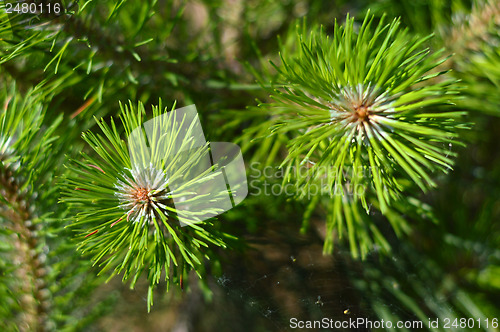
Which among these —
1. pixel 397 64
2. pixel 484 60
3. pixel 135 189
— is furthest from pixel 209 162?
pixel 484 60

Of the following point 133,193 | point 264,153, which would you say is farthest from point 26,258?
point 264,153

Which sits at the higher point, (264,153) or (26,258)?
(264,153)

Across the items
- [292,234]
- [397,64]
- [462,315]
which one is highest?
[397,64]

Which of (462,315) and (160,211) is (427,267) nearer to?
(462,315)

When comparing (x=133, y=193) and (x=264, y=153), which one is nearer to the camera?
(x=133, y=193)

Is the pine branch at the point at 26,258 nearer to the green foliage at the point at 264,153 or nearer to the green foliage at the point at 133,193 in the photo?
the green foliage at the point at 264,153

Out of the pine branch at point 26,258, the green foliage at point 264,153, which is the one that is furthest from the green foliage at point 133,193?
the pine branch at point 26,258

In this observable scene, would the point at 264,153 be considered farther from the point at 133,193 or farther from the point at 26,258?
the point at 26,258

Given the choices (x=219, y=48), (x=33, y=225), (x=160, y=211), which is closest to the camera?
(x=160, y=211)

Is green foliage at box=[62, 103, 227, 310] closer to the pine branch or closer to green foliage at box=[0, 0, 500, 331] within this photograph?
green foliage at box=[0, 0, 500, 331]

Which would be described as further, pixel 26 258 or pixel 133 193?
pixel 26 258

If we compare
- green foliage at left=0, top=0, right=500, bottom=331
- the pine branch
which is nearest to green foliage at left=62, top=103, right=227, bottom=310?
green foliage at left=0, top=0, right=500, bottom=331
